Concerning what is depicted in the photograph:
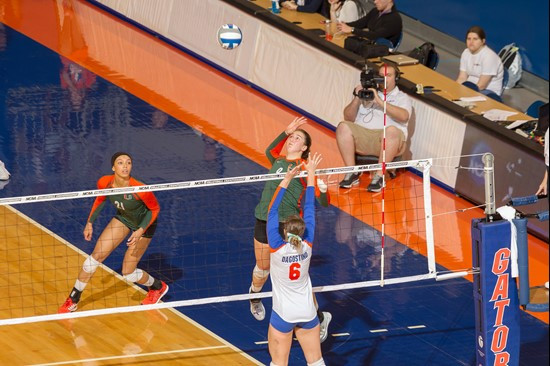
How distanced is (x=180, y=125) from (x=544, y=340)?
310 inches

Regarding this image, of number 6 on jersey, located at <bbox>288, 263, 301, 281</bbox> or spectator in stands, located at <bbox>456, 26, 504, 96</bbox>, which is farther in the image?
spectator in stands, located at <bbox>456, 26, 504, 96</bbox>

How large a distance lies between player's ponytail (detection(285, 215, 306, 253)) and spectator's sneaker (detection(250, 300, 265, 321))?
2.52 m

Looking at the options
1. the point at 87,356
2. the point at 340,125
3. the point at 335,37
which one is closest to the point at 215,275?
the point at 87,356

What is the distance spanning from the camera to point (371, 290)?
14.5 metres

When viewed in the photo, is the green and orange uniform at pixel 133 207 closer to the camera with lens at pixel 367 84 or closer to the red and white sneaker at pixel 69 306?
the red and white sneaker at pixel 69 306

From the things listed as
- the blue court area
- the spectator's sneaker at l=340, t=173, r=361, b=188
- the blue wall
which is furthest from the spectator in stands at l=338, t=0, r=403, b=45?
the blue court area

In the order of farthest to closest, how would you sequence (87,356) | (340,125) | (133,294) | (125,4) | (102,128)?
(125,4), (102,128), (340,125), (133,294), (87,356)

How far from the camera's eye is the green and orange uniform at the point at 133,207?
1336cm

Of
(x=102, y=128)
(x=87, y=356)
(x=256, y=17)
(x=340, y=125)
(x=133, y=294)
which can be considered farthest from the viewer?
(x=256, y=17)

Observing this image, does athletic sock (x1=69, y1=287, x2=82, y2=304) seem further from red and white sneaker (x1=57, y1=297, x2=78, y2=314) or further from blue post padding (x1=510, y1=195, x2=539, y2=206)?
blue post padding (x1=510, y1=195, x2=539, y2=206)

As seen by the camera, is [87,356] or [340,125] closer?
[87,356]

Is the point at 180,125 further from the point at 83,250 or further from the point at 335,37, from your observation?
the point at 83,250

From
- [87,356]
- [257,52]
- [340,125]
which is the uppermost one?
[257,52]

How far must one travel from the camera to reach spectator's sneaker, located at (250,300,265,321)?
13688mm
